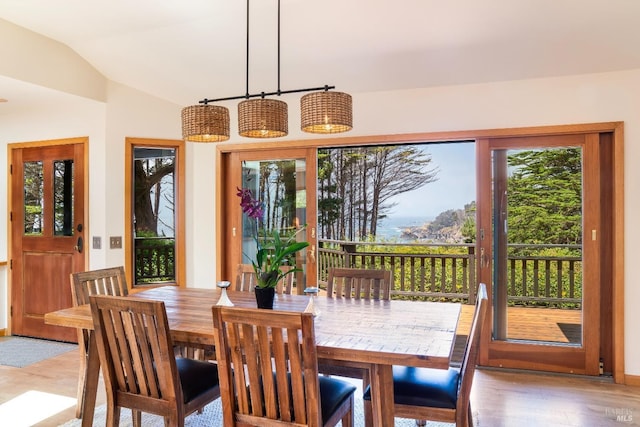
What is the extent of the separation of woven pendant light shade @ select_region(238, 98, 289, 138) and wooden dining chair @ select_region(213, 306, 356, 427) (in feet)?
3.53

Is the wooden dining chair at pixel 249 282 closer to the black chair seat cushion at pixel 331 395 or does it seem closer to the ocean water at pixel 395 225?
the black chair seat cushion at pixel 331 395

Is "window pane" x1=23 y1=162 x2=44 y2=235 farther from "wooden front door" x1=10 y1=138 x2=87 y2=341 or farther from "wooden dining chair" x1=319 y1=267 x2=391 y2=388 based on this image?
"wooden dining chair" x1=319 y1=267 x2=391 y2=388

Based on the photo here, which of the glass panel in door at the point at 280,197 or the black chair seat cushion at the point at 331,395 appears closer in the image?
the black chair seat cushion at the point at 331,395

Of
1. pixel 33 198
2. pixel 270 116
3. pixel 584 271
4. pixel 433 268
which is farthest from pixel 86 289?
pixel 433 268

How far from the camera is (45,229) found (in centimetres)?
453

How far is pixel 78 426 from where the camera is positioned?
269 centimetres

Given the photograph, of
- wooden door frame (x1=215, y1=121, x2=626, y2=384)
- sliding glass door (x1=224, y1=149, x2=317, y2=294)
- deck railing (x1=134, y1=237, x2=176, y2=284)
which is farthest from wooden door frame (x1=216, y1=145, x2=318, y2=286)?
wooden door frame (x1=215, y1=121, x2=626, y2=384)

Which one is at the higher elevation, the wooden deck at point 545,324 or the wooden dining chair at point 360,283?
the wooden dining chair at point 360,283

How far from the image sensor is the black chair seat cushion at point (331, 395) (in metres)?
1.89

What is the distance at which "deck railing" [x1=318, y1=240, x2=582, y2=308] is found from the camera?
3755 mm

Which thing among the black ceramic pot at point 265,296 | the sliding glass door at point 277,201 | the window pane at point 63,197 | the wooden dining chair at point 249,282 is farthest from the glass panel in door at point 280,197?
the black ceramic pot at point 265,296

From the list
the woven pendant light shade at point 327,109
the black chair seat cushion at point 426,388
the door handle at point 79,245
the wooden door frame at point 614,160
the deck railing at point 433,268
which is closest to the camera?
the black chair seat cushion at point 426,388

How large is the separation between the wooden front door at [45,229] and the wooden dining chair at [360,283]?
2722 millimetres

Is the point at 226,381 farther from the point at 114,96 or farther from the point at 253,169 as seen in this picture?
the point at 114,96
